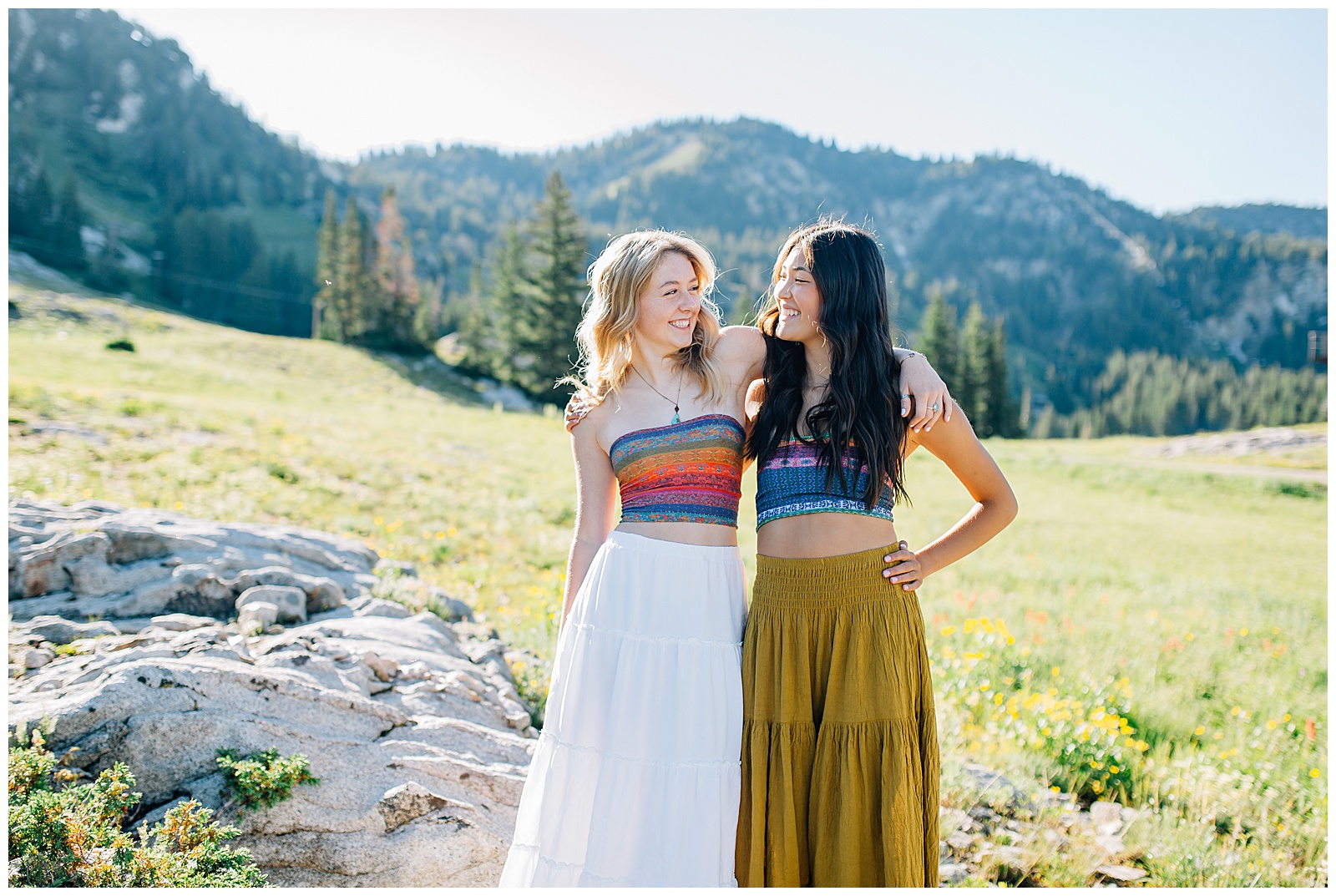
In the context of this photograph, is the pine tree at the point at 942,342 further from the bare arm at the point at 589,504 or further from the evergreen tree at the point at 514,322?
the bare arm at the point at 589,504

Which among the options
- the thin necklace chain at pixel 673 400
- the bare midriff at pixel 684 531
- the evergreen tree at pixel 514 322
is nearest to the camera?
the bare midriff at pixel 684 531

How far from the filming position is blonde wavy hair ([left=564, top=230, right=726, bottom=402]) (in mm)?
3150

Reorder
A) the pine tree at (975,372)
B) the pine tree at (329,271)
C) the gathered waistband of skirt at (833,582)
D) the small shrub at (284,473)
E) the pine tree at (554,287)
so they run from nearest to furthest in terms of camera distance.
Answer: the gathered waistband of skirt at (833,582), the small shrub at (284,473), the pine tree at (554,287), the pine tree at (329,271), the pine tree at (975,372)

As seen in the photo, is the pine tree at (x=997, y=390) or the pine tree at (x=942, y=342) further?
the pine tree at (x=997, y=390)

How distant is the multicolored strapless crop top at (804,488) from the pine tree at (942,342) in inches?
1891

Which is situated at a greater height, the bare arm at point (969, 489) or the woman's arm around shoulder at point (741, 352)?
the woman's arm around shoulder at point (741, 352)

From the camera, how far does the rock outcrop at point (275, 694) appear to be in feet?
10.7

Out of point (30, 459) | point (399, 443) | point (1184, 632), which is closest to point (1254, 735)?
point (1184, 632)

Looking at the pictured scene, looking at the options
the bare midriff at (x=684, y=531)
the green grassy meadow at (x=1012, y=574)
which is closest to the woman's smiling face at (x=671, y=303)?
the bare midriff at (x=684, y=531)

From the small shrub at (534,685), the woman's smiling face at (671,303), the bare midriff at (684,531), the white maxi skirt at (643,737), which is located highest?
the woman's smiling face at (671,303)

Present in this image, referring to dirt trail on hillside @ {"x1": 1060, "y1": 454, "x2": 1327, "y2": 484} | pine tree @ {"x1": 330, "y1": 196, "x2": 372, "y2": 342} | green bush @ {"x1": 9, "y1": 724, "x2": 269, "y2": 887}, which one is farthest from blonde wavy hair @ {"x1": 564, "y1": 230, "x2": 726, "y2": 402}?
pine tree @ {"x1": 330, "y1": 196, "x2": 372, "y2": 342}

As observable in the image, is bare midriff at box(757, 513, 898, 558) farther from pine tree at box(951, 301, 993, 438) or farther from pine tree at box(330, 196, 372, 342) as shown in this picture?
pine tree at box(951, 301, 993, 438)

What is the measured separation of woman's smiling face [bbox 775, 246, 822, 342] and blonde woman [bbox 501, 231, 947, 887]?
0.23 meters

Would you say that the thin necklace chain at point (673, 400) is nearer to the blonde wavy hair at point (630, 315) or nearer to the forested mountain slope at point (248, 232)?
the blonde wavy hair at point (630, 315)
